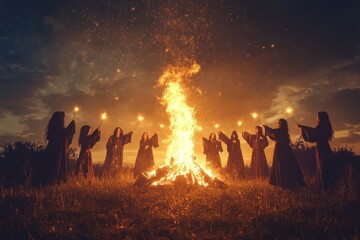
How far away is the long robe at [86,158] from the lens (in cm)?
1573

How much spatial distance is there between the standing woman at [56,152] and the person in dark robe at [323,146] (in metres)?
10.8

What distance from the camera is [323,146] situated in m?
13.3

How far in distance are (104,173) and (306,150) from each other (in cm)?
1479

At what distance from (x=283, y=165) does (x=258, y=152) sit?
13.9ft

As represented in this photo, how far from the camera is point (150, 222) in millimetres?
8039

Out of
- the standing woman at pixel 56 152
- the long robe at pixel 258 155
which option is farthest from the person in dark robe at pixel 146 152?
the standing woman at pixel 56 152

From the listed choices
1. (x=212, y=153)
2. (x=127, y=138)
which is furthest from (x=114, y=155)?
(x=212, y=153)

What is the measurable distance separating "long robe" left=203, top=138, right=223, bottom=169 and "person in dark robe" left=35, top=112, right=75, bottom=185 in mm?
10229

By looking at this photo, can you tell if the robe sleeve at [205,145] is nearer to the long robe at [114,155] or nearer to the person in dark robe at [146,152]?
the person in dark robe at [146,152]

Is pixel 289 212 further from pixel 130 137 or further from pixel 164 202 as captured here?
pixel 130 137

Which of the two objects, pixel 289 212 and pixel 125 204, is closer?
pixel 289 212

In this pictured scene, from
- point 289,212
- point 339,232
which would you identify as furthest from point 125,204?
point 339,232

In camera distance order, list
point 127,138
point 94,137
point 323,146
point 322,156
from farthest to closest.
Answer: point 127,138, point 94,137, point 323,146, point 322,156

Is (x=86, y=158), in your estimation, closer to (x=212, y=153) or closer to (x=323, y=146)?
(x=212, y=153)
